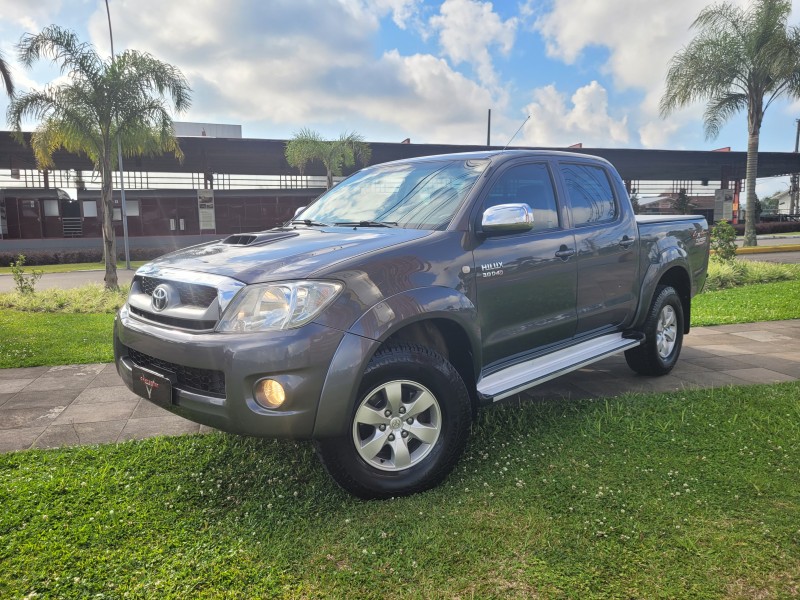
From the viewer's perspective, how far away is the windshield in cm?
350

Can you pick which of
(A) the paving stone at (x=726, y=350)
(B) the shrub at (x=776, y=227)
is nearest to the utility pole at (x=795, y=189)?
(B) the shrub at (x=776, y=227)

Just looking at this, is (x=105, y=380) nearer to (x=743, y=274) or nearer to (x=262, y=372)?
(x=262, y=372)

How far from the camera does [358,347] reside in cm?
269

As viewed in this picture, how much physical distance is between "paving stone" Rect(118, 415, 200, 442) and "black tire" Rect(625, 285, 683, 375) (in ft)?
12.0

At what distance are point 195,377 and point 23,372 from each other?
12.7 feet

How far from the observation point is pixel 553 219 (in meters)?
4.03

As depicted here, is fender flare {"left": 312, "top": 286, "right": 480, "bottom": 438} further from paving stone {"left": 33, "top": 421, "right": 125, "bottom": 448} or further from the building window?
the building window

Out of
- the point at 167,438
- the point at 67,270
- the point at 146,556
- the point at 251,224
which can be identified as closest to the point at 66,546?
the point at 146,556

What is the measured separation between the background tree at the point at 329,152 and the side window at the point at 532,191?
24683mm

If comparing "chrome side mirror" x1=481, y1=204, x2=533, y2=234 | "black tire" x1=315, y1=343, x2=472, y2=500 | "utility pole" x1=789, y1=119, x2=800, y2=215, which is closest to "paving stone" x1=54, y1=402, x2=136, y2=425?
"black tire" x1=315, y1=343, x2=472, y2=500

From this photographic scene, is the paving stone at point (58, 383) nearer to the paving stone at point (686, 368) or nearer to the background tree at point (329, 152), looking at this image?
the paving stone at point (686, 368)

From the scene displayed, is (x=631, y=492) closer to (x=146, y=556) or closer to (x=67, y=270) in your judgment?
(x=146, y=556)

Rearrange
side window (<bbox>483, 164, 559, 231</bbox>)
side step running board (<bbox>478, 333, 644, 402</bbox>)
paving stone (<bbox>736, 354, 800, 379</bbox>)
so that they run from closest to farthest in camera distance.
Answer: side step running board (<bbox>478, 333, 644, 402</bbox>) → side window (<bbox>483, 164, 559, 231</bbox>) → paving stone (<bbox>736, 354, 800, 379</bbox>)

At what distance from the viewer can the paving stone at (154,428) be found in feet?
12.9
